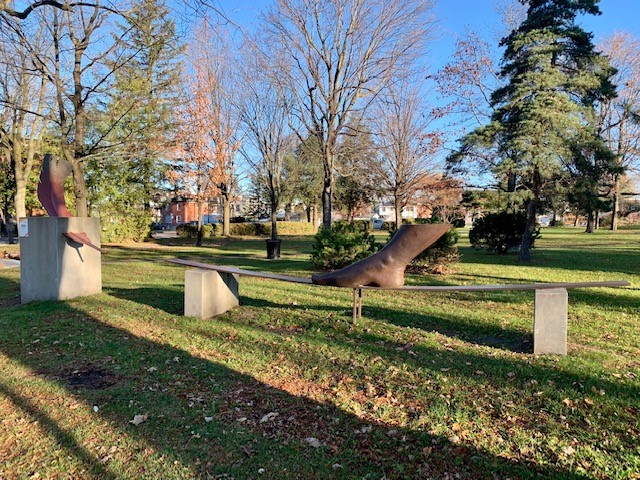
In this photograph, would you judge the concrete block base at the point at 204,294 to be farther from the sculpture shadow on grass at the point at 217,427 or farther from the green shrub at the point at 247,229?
the green shrub at the point at 247,229

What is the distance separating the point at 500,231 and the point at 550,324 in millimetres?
12482

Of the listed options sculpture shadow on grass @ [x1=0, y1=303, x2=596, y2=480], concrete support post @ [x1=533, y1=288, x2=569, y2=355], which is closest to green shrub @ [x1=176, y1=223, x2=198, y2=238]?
sculpture shadow on grass @ [x1=0, y1=303, x2=596, y2=480]

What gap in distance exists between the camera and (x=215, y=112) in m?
24.1

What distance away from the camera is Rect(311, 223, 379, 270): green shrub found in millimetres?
10656

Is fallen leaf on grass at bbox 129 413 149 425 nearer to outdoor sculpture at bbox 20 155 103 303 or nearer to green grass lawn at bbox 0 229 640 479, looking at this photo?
green grass lawn at bbox 0 229 640 479

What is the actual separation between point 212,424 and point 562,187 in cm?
1317

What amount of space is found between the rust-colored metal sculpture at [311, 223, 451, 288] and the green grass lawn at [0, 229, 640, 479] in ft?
2.00

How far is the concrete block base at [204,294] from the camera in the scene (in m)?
5.93

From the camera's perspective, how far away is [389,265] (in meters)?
5.19

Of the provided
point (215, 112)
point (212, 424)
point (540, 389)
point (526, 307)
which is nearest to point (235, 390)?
point (212, 424)

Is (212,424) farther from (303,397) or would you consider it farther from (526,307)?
(526,307)

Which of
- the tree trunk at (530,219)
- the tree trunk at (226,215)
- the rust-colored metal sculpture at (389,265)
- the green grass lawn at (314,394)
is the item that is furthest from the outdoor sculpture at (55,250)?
the tree trunk at (226,215)

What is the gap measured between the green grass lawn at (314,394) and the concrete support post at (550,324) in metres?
0.15

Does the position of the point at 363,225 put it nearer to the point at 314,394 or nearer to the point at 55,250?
the point at 55,250
